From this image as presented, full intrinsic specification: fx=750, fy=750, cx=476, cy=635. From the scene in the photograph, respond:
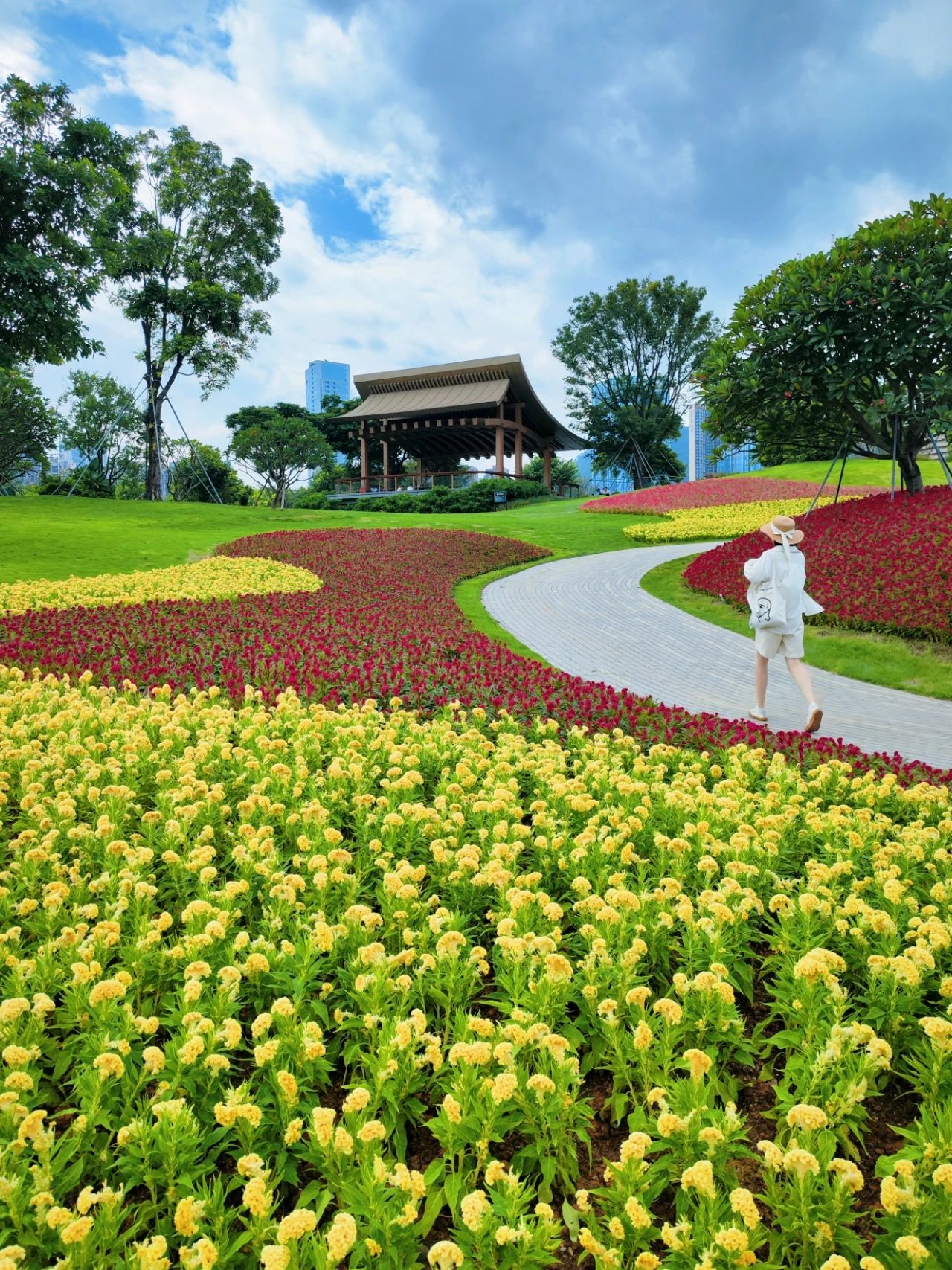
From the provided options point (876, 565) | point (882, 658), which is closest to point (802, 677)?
point (882, 658)

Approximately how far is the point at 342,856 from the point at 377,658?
4.24 m

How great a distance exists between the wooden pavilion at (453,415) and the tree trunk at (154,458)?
1065cm

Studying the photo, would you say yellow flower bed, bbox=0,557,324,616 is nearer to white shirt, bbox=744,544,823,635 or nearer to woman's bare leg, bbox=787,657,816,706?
white shirt, bbox=744,544,823,635

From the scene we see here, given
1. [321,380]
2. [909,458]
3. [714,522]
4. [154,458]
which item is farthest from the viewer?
[321,380]

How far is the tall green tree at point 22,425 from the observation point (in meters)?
38.6

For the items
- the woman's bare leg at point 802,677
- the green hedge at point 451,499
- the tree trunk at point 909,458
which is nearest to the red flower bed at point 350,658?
the woman's bare leg at point 802,677

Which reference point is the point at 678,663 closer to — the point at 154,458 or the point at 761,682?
the point at 761,682

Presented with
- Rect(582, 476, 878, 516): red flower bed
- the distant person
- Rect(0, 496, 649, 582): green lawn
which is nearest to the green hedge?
Rect(0, 496, 649, 582): green lawn

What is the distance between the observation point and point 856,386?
42.9ft

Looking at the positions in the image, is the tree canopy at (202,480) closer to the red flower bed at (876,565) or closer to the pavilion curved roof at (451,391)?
the pavilion curved roof at (451,391)

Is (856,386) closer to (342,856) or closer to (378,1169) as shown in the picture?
(342,856)

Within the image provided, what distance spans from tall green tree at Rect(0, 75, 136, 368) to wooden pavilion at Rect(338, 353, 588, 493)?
24.6m

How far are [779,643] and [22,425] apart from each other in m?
44.5

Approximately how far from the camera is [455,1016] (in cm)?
250
